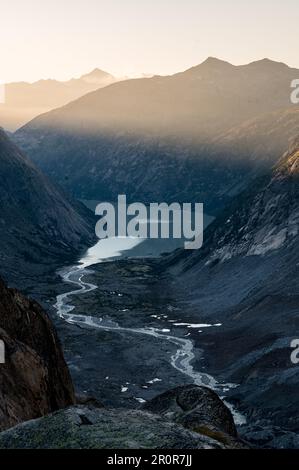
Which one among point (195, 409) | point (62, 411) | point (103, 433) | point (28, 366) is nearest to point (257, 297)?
A: point (28, 366)

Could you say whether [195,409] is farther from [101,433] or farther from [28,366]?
[101,433]

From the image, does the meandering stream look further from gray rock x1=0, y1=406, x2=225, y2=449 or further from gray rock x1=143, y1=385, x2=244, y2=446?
gray rock x1=0, y1=406, x2=225, y2=449

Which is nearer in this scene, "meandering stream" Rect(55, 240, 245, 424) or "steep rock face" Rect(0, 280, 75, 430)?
"steep rock face" Rect(0, 280, 75, 430)

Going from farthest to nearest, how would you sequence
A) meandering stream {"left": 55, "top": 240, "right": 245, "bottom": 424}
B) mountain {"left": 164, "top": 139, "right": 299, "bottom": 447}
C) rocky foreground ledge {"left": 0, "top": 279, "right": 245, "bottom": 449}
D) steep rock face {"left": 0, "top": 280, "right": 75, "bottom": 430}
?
1. meandering stream {"left": 55, "top": 240, "right": 245, "bottom": 424}
2. mountain {"left": 164, "top": 139, "right": 299, "bottom": 447}
3. steep rock face {"left": 0, "top": 280, "right": 75, "bottom": 430}
4. rocky foreground ledge {"left": 0, "top": 279, "right": 245, "bottom": 449}

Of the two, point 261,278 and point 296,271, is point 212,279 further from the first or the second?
point 296,271

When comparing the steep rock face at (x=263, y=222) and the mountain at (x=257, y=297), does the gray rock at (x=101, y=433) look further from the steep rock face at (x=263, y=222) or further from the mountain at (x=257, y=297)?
the steep rock face at (x=263, y=222)

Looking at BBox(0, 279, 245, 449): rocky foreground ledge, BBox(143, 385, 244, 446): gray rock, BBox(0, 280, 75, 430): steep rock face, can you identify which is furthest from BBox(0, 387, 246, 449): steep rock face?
BBox(0, 280, 75, 430): steep rock face
